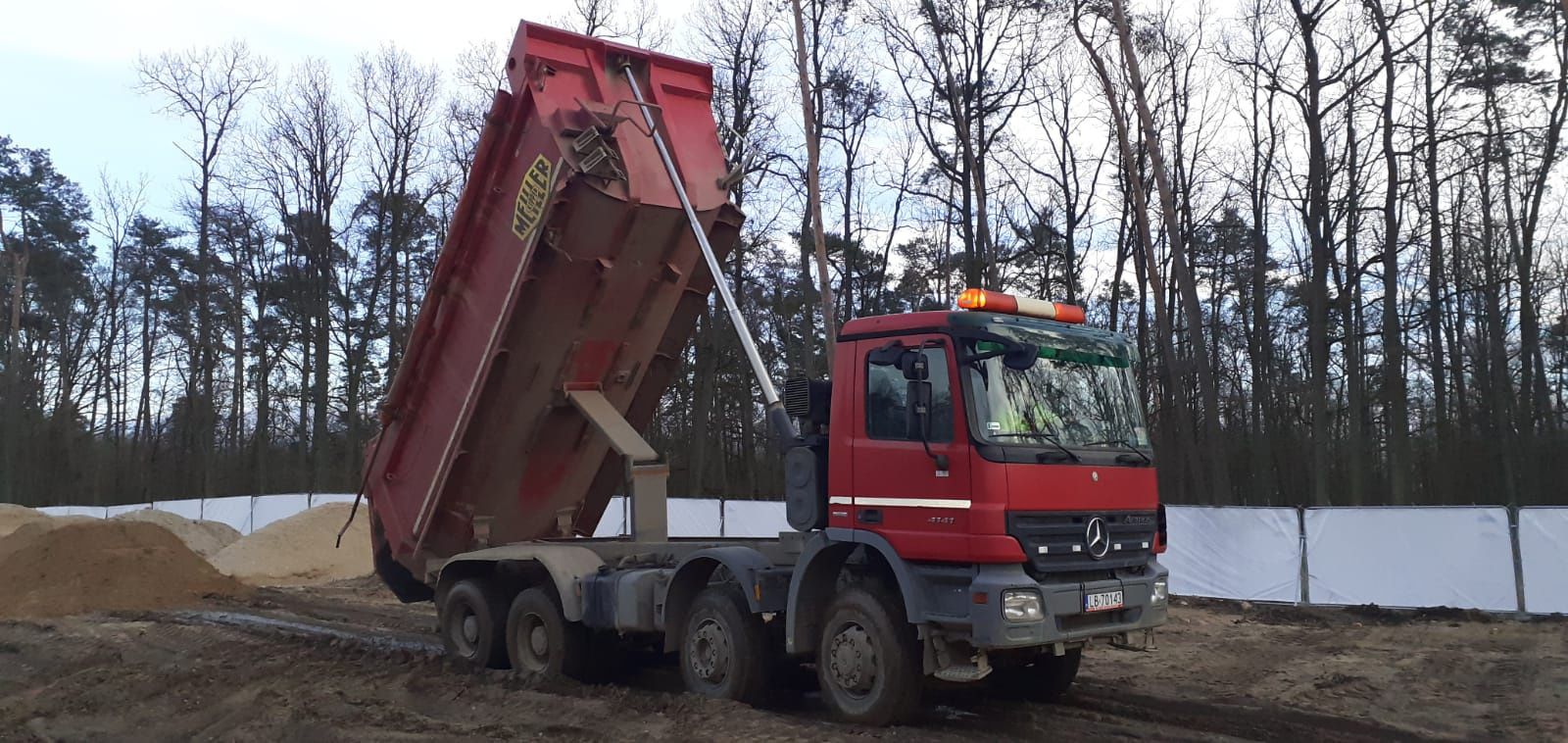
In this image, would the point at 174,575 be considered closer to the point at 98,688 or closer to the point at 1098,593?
the point at 98,688

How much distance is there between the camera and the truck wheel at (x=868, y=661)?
6.34 metres

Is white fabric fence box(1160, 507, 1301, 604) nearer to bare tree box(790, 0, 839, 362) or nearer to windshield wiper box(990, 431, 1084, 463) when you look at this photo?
bare tree box(790, 0, 839, 362)

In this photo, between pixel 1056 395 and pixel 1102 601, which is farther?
pixel 1056 395

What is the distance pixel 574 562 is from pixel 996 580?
3598 mm

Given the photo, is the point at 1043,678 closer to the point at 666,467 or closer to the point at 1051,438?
the point at 1051,438

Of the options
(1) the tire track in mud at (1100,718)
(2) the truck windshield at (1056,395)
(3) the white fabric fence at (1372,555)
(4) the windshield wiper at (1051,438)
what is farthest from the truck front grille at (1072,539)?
(3) the white fabric fence at (1372,555)

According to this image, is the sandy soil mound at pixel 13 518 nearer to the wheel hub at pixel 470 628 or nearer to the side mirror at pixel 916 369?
the wheel hub at pixel 470 628

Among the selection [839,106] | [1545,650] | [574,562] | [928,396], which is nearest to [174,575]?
[574,562]

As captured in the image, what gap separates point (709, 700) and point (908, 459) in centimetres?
217

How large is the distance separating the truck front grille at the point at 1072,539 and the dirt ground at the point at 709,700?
1037mm

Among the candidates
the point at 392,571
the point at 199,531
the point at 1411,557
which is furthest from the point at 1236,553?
the point at 199,531

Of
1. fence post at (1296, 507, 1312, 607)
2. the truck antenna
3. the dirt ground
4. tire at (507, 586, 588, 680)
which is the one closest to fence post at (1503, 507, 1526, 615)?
the dirt ground

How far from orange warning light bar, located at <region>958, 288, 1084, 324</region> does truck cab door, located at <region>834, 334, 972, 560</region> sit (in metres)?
0.39

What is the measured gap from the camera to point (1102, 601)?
6.41m
